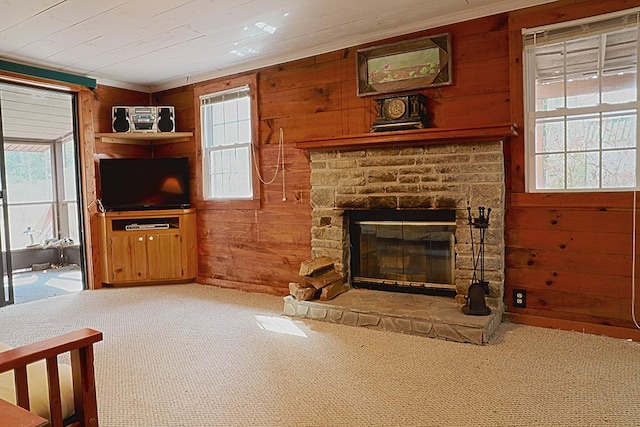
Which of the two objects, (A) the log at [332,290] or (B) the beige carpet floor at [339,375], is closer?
(B) the beige carpet floor at [339,375]

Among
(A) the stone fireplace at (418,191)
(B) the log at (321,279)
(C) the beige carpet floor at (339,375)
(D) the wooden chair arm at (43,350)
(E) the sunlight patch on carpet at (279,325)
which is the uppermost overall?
(A) the stone fireplace at (418,191)

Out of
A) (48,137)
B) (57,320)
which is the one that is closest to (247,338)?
(57,320)

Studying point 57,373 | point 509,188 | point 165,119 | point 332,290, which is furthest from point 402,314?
point 165,119

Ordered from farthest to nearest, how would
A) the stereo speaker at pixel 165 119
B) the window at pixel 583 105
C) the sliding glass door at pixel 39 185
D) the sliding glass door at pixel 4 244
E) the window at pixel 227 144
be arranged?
the sliding glass door at pixel 39 185, the stereo speaker at pixel 165 119, the window at pixel 227 144, the sliding glass door at pixel 4 244, the window at pixel 583 105

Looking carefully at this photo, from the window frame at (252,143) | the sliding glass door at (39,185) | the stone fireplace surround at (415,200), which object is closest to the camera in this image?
the stone fireplace surround at (415,200)

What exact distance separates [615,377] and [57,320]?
4.27 meters

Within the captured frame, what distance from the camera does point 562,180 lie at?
129 inches

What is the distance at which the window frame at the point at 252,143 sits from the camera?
475cm

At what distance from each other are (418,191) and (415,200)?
80 mm

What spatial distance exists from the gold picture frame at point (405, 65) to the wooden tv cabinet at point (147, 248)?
271 centimetres

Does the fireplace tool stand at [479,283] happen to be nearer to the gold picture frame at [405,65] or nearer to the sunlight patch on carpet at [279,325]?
the gold picture frame at [405,65]

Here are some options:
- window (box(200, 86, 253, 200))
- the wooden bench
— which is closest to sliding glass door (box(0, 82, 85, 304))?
window (box(200, 86, 253, 200))

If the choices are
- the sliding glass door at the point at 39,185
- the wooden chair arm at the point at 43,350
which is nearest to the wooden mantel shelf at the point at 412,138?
the wooden chair arm at the point at 43,350

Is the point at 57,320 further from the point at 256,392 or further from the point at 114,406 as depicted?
the point at 256,392
